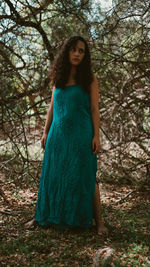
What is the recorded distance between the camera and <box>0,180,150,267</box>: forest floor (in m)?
2.52

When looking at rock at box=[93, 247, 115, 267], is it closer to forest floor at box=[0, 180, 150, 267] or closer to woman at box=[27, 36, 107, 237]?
forest floor at box=[0, 180, 150, 267]

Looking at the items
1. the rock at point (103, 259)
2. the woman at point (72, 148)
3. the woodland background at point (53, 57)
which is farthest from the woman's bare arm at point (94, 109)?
the rock at point (103, 259)

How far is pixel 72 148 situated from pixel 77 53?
925 mm

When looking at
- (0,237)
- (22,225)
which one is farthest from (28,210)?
(0,237)

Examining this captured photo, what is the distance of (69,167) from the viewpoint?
3.08m

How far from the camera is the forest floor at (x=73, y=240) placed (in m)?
2.52

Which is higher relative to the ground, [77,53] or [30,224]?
[77,53]

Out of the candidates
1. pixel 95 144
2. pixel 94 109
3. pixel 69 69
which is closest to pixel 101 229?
pixel 95 144

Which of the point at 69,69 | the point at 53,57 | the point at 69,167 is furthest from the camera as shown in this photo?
the point at 53,57

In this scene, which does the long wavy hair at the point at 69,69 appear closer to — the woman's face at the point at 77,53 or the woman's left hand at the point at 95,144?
the woman's face at the point at 77,53

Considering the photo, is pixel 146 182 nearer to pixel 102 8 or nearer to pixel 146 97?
pixel 146 97

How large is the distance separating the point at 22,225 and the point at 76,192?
Answer: 72 cm

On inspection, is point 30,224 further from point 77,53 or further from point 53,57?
point 53,57

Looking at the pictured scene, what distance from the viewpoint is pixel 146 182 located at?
4.59 m
